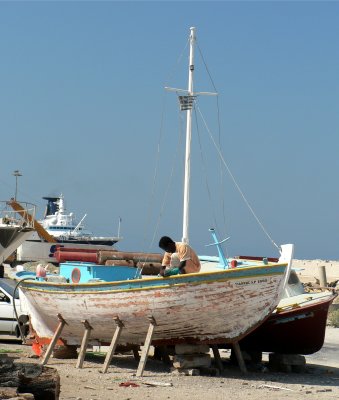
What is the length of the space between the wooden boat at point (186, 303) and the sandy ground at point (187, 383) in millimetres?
777

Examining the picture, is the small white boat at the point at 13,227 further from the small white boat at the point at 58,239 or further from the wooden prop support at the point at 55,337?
the small white boat at the point at 58,239

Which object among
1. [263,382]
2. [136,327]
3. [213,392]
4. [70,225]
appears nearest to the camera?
[213,392]

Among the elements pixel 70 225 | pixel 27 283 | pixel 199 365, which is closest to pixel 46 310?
pixel 27 283

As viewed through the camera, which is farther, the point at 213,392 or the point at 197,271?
the point at 197,271

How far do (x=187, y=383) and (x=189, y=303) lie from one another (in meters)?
1.41

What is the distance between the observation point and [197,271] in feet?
50.7

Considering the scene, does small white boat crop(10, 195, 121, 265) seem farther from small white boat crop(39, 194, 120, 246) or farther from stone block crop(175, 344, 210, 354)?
stone block crop(175, 344, 210, 354)

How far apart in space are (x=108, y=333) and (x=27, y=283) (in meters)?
2.68

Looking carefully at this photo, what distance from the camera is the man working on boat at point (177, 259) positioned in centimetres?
1509

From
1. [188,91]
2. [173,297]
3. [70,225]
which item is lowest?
[70,225]

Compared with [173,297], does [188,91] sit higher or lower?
higher

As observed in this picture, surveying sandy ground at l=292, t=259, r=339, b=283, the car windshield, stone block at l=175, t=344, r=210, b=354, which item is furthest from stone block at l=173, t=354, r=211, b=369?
sandy ground at l=292, t=259, r=339, b=283

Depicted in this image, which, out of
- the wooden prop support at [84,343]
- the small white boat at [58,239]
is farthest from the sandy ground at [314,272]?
the wooden prop support at [84,343]

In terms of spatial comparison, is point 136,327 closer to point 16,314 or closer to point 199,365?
point 199,365
